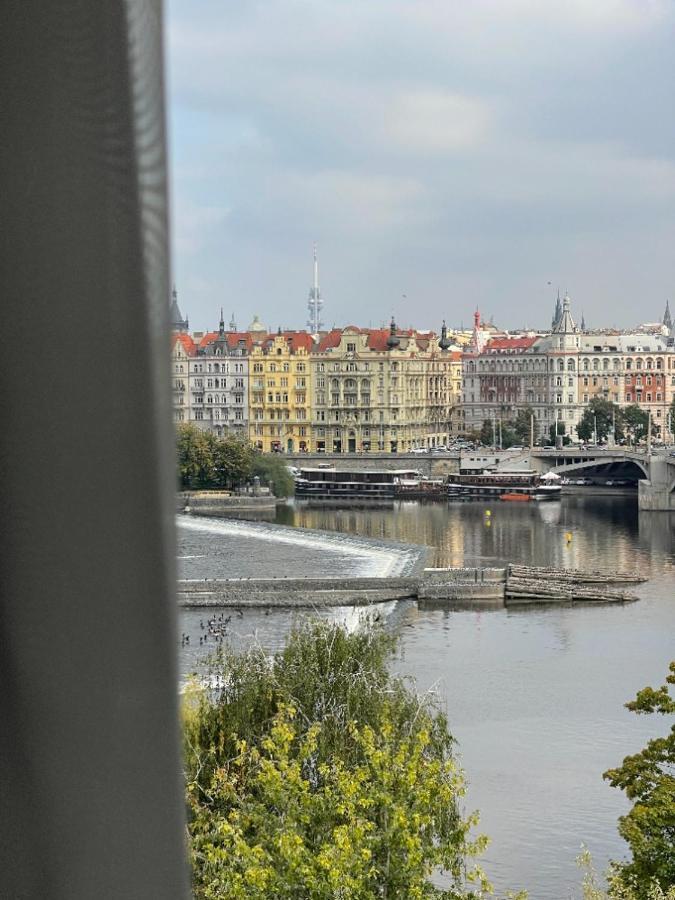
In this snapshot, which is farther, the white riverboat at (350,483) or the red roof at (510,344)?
the red roof at (510,344)

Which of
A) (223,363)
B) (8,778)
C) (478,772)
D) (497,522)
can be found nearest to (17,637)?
(8,778)

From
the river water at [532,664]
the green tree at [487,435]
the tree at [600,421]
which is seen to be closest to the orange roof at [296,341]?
the green tree at [487,435]

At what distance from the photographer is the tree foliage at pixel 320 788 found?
3396mm

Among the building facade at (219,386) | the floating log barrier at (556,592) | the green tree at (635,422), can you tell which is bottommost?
the floating log barrier at (556,592)

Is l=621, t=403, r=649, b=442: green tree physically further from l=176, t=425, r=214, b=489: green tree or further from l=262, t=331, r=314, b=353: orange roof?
l=176, t=425, r=214, b=489: green tree

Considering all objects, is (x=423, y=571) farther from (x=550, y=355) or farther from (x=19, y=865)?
(x=550, y=355)

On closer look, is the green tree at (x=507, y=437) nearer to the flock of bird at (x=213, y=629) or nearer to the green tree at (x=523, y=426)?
the green tree at (x=523, y=426)

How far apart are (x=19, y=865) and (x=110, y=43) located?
22 centimetres

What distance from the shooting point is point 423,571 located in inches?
516

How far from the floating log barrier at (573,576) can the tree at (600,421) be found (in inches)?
646

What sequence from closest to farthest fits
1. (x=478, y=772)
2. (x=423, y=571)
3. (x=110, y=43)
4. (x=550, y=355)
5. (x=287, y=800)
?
(x=110, y=43), (x=287, y=800), (x=478, y=772), (x=423, y=571), (x=550, y=355)

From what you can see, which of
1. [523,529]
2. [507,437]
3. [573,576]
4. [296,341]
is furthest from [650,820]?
[507,437]

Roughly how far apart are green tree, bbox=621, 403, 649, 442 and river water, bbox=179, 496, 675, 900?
11.1 meters

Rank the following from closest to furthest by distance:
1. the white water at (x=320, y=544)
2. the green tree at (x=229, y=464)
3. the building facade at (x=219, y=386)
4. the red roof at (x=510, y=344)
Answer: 1. the white water at (x=320, y=544)
2. the green tree at (x=229, y=464)
3. the building facade at (x=219, y=386)
4. the red roof at (x=510, y=344)
